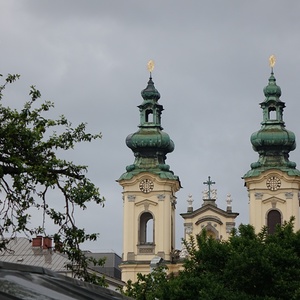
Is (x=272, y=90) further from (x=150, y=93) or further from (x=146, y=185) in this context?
(x=146, y=185)

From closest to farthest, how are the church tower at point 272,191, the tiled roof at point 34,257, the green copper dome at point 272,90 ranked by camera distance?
the tiled roof at point 34,257 < the church tower at point 272,191 < the green copper dome at point 272,90

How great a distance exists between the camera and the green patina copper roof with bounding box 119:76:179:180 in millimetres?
67625

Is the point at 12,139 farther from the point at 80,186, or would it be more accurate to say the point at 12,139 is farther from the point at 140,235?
the point at 140,235

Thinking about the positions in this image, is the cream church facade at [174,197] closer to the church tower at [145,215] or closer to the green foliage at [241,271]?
the church tower at [145,215]

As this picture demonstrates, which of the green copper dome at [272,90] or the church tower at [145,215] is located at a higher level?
the green copper dome at [272,90]

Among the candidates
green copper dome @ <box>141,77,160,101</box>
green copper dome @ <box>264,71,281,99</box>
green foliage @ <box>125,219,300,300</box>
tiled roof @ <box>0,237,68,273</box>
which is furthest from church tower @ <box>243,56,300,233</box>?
green foliage @ <box>125,219,300,300</box>

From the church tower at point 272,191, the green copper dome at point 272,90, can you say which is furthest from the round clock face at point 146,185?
the green copper dome at point 272,90

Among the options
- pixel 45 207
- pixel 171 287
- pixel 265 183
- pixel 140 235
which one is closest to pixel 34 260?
pixel 140 235

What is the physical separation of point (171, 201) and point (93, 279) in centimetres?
5505

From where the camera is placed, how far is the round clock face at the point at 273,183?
215ft

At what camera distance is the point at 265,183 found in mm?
65625

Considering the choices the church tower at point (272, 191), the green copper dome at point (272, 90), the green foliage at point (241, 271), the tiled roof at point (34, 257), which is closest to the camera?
the green foliage at point (241, 271)

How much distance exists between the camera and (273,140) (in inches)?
2680

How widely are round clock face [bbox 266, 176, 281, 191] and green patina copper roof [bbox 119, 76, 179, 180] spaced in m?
6.25
